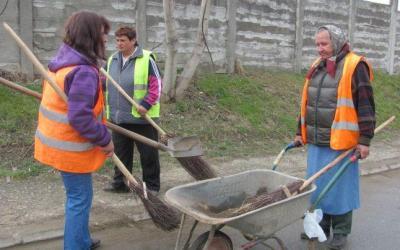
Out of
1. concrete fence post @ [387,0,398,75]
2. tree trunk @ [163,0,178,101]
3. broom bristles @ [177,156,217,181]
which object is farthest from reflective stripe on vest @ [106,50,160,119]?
concrete fence post @ [387,0,398,75]

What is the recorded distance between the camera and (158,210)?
4.02 metres

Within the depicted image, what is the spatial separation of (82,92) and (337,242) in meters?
2.57

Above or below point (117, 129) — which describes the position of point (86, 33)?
above

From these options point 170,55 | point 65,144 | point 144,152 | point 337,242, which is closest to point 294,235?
point 337,242

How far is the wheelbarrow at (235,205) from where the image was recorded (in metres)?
3.56

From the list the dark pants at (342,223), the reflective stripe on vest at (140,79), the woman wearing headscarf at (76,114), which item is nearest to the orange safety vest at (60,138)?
the woman wearing headscarf at (76,114)

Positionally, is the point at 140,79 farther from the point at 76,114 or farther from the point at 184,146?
the point at 76,114

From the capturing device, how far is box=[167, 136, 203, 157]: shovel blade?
4784 mm

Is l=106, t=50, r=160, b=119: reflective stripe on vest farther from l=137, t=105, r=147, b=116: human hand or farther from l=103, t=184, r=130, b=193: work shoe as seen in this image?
l=103, t=184, r=130, b=193: work shoe

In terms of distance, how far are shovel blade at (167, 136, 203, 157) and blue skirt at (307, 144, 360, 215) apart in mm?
1154

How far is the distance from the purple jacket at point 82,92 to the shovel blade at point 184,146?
4.47 feet

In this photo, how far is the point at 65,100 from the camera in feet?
11.1

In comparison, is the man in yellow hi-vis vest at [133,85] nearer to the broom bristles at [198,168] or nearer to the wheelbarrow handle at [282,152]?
the broom bristles at [198,168]

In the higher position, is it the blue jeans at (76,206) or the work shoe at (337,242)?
the blue jeans at (76,206)
